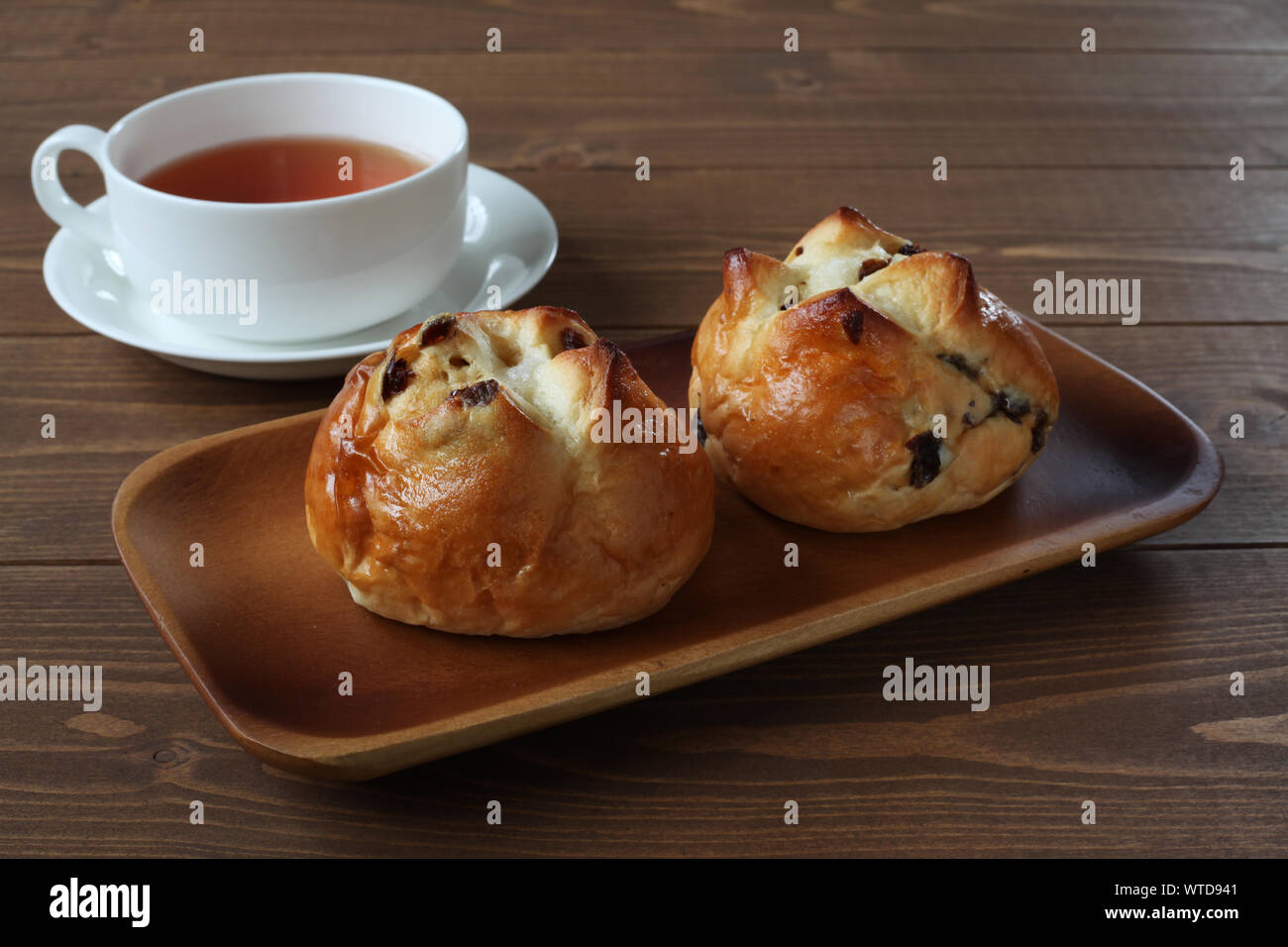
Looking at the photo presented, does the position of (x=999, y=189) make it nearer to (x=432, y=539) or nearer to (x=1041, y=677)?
(x=1041, y=677)

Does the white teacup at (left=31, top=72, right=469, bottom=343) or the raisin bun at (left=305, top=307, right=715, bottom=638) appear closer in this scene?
the raisin bun at (left=305, top=307, right=715, bottom=638)

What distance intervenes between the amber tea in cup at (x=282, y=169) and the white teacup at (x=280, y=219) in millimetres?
13

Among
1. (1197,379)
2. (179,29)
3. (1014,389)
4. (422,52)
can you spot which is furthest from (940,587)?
(179,29)

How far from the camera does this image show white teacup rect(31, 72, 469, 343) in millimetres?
1318

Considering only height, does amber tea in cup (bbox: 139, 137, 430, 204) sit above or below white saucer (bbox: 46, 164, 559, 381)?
above

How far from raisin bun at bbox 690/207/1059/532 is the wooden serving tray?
0.16 feet

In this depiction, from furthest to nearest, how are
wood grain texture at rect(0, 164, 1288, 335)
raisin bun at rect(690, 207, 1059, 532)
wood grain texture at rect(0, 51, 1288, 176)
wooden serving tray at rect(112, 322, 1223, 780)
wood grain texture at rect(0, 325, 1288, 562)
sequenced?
wood grain texture at rect(0, 51, 1288, 176), wood grain texture at rect(0, 164, 1288, 335), wood grain texture at rect(0, 325, 1288, 562), raisin bun at rect(690, 207, 1059, 532), wooden serving tray at rect(112, 322, 1223, 780)

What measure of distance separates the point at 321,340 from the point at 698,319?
1.51 ft

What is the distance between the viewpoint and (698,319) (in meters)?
1.58

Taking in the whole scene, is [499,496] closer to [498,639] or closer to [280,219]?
[498,639]

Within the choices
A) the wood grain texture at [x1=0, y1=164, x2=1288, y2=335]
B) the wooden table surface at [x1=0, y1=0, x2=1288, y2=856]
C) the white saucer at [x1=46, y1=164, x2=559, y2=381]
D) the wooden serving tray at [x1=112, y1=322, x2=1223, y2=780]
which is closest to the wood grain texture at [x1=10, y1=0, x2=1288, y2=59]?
the wooden table surface at [x1=0, y1=0, x2=1288, y2=856]

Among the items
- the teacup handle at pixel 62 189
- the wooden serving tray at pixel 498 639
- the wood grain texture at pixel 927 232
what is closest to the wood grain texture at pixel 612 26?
the wood grain texture at pixel 927 232

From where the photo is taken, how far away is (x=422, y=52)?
7.50 feet

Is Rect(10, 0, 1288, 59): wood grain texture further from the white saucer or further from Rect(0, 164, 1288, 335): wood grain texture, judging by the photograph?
the white saucer
